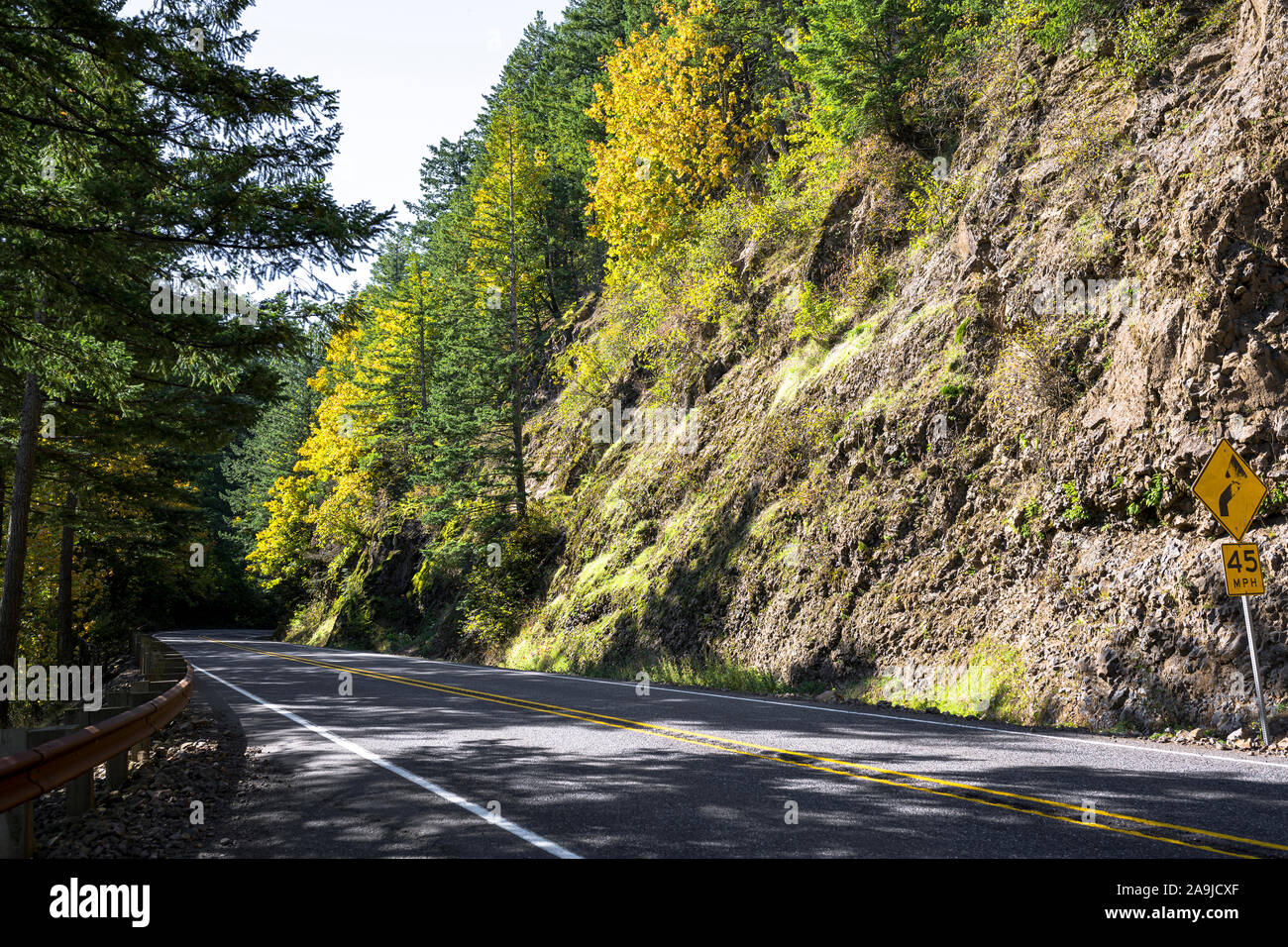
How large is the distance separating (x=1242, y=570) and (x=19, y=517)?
18973mm

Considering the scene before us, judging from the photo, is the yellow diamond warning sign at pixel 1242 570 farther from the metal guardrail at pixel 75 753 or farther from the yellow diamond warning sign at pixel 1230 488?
the metal guardrail at pixel 75 753

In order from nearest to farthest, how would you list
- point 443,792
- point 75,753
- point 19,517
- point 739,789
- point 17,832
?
point 17,832, point 75,753, point 739,789, point 443,792, point 19,517

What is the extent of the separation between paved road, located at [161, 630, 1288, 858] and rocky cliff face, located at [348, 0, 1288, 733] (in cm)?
209

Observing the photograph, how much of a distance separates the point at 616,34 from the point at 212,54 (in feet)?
122

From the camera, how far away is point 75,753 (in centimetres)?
556

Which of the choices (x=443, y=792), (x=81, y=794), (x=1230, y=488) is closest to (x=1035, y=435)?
(x=1230, y=488)

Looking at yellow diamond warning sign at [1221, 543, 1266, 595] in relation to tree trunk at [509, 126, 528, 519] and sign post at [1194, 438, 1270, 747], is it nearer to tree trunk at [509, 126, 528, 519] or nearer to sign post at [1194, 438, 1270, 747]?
sign post at [1194, 438, 1270, 747]

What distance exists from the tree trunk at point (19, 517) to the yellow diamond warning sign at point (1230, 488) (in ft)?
61.0

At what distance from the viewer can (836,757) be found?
283 inches

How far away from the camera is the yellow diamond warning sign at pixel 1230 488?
8.69 meters

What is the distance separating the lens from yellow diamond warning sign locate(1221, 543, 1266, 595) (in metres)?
8.33

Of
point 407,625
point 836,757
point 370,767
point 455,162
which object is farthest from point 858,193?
point 455,162

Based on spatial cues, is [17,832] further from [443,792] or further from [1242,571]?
[1242,571]

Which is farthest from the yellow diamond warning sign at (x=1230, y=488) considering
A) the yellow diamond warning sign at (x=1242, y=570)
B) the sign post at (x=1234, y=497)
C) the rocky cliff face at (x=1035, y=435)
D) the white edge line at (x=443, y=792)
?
the white edge line at (x=443, y=792)
